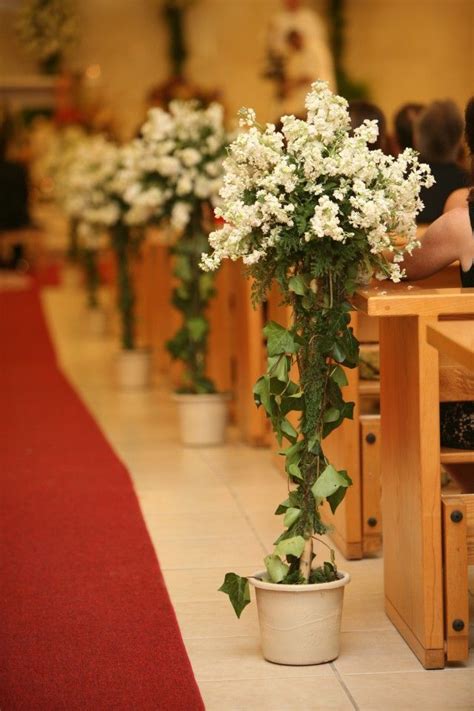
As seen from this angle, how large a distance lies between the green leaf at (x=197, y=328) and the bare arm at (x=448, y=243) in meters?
2.80

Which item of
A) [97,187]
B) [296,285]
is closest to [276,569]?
[296,285]

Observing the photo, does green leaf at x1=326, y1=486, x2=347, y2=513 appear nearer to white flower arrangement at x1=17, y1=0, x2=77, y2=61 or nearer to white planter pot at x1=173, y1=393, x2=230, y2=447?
white planter pot at x1=173, y1=393, x2=230, y2=447

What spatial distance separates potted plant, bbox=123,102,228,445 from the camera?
20.0 feet

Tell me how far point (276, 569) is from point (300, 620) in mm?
135

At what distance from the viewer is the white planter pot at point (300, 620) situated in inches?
131

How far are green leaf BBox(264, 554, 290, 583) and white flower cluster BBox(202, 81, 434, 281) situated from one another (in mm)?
733

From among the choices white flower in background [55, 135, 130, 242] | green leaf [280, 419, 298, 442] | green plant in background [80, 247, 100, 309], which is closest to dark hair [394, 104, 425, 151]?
white flower in background [55, 135, 130, 242]

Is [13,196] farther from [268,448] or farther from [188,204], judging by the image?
[268,448]

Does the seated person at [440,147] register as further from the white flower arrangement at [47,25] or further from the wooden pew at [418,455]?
the white flower arrangement at [47,25]

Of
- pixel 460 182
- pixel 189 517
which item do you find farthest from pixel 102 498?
pixel 460 182

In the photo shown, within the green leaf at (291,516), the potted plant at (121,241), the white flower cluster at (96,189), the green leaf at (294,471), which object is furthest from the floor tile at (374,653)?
the white flower cluster at (96,189)

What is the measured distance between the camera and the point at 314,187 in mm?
3117

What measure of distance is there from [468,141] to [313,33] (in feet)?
28.6

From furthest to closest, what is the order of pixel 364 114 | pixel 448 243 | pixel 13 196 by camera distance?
pixel 13 196 → pixel 364 114 → pixel 448 243
